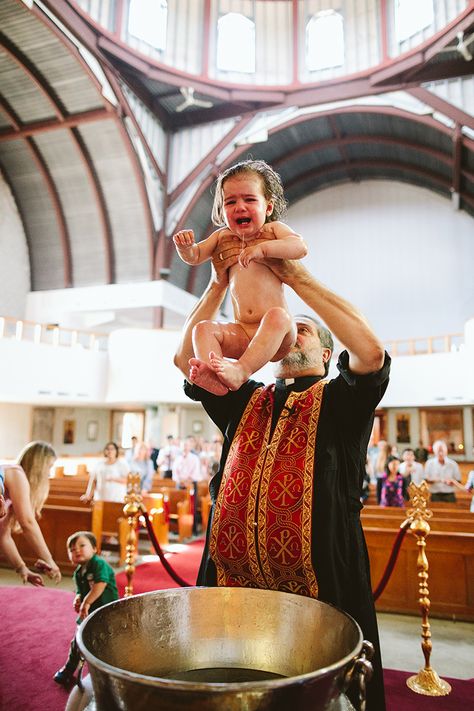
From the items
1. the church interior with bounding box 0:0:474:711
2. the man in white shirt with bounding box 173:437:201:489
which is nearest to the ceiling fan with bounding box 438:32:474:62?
the church interior with bounding box 0:0:474:711

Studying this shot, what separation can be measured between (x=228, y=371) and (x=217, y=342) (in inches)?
7.5

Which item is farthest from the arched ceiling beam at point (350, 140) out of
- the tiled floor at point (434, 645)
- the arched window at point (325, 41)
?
the tiled floor at point (434, 645)

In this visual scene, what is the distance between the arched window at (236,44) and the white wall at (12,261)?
318 inches

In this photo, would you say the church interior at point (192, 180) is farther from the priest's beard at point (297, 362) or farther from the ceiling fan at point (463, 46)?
the priest's beard at point (297, 362)

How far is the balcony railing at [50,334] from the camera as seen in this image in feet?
42.7

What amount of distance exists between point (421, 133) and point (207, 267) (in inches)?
322

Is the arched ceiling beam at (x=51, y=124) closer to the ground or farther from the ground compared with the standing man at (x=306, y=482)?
farther from the ground

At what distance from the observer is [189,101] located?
15594mm

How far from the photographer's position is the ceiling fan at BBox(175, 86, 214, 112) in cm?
1545

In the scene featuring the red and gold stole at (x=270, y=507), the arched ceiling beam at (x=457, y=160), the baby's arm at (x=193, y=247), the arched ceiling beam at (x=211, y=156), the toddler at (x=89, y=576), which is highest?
the arched ceiling beam at (x=211, y=156)

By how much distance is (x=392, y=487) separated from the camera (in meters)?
7.93

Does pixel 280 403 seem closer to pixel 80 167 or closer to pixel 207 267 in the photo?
pixel 80 167

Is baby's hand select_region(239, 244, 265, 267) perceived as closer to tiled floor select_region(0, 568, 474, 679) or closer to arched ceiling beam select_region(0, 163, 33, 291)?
tiled floor select_region(0, 568, 474, 679)

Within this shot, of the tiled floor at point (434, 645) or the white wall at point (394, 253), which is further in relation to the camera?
the white wall at point (394, 253)
